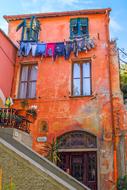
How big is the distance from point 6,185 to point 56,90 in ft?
30.4

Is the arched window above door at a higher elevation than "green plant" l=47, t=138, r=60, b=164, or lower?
higher

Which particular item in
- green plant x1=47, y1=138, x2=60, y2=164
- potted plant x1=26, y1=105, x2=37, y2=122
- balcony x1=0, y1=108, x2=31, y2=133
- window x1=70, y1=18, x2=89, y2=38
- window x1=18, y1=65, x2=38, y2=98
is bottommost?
green plant x1=47, y1=138, x2=60, y2=164

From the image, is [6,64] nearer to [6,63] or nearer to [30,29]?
[6,63]

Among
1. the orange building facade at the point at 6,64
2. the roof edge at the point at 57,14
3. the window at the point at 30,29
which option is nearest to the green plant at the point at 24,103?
the orange building facade at the point at 6,64

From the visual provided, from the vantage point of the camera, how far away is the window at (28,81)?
13.8m

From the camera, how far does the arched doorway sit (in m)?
11.5

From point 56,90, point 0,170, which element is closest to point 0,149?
point 0,170

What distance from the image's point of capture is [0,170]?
14.3 feet

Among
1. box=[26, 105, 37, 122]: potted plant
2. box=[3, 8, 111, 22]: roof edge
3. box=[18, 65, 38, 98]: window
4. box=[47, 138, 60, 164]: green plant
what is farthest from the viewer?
box=[3, 8, 111, 22]: roof edge

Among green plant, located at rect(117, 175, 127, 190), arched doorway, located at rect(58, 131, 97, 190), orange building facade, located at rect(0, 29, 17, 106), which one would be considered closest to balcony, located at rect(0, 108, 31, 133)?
arched doorway, located at rect(58, 131, 97, 190)

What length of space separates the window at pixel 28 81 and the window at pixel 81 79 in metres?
2.12

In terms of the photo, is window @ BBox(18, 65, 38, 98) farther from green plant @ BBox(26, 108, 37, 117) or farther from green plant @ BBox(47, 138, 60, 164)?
green plant @ BBox(47, 138, 60, 164)

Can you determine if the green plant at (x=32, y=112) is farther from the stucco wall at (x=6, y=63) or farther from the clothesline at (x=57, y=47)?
the clothesline at (x=57, y=47)

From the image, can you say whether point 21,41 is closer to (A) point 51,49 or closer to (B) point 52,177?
(A) point 51,49
